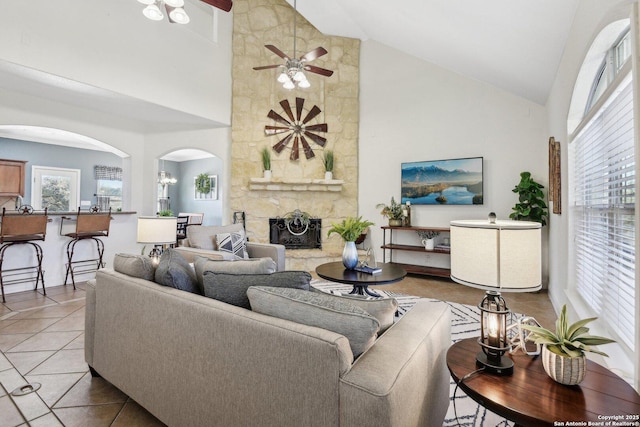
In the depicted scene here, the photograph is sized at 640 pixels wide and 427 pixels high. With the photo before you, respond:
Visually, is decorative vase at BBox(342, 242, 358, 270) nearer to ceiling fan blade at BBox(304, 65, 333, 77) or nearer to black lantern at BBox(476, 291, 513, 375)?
black lantern at BBox(476, 291, 513, 375)

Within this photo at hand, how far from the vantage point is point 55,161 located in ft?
26.2

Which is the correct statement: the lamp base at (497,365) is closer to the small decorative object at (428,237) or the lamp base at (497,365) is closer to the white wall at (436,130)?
the small decorative object at (428,237)

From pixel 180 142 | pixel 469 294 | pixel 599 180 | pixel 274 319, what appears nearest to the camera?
pixel 274 319

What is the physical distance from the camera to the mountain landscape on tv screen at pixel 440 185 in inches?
197

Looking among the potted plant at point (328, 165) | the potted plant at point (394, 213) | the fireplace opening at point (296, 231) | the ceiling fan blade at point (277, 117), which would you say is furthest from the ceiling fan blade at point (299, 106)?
the potted plant at point (394, 213)

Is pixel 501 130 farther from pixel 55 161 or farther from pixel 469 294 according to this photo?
pixel 55 161

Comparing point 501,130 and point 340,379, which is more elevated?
point 501,130

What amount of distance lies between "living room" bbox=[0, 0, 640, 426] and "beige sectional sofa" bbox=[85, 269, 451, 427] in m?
2.24

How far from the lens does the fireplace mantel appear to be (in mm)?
5699

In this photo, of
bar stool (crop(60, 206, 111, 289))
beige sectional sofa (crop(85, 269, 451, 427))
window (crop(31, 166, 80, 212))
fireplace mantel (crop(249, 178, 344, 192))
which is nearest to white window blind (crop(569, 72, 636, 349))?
beige sectional sofa (crop(85, 269, 451, 427))

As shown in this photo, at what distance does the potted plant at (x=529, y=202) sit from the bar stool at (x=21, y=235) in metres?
6.04

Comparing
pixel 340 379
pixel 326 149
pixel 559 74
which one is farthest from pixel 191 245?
pixel 559 74

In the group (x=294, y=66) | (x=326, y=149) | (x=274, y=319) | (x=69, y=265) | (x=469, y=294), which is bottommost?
(x=469, y=294)

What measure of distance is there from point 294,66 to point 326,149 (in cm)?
212
